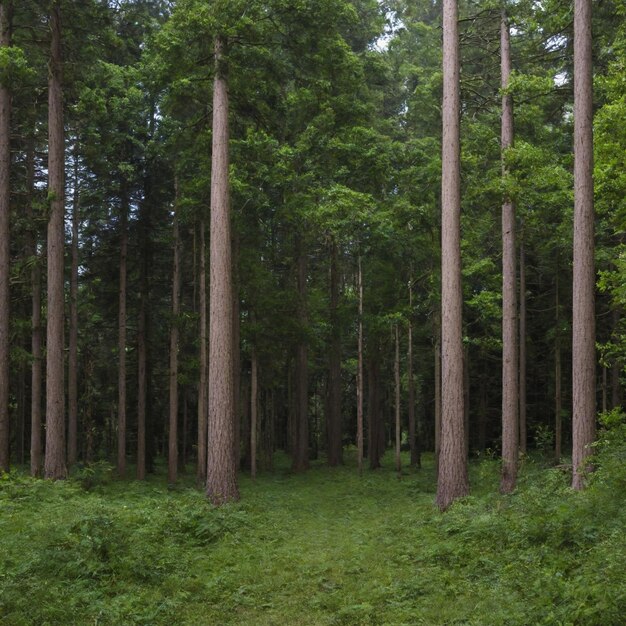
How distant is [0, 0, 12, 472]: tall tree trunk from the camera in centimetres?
1510

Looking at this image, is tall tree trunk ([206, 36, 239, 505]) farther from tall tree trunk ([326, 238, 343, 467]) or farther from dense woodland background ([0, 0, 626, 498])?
tall tree trunk ([326, 238, 343, 467])

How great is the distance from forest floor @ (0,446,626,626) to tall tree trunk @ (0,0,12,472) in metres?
2.65

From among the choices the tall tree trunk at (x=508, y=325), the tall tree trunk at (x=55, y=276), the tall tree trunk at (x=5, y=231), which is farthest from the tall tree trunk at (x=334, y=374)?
the tall tree trunk at (x=5, y=231)

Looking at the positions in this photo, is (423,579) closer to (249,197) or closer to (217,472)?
(217,472)

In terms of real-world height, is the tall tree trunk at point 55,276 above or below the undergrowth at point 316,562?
above

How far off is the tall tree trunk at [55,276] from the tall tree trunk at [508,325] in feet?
35.5

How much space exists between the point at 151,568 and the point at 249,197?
14150 millimetres

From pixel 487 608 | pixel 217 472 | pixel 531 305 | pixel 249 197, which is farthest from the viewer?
pixel 531 305

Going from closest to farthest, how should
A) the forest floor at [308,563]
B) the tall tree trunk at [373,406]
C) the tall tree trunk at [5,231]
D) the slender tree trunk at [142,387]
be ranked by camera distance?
1. the forest floor at [308,563]
2. the tall tree trunk at [5,231]
3. the slender tree trunk at [142,387]
4. the tall tree trunk at [373,406]

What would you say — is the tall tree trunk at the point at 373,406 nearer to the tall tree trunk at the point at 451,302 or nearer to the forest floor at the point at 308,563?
the tall tree trunk at the point at 451,302

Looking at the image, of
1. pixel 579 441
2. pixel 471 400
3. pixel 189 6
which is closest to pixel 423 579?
pixel 579 441

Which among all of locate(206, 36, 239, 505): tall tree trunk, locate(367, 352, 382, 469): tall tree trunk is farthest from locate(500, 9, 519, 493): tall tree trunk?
locate(367, 352, 382, 469): tall tree trunk

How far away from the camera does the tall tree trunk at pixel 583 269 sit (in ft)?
38.0

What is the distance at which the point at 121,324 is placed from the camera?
23.8 m
